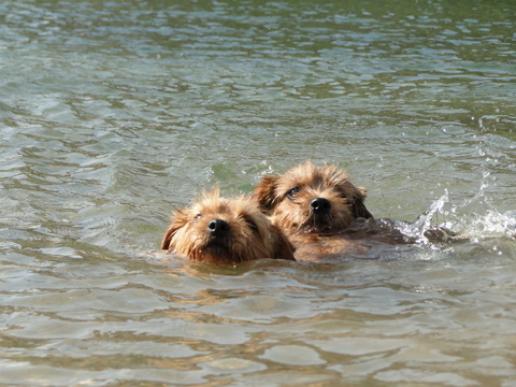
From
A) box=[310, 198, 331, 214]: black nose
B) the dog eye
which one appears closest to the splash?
box=[310, 198, 331, 214]: black nose

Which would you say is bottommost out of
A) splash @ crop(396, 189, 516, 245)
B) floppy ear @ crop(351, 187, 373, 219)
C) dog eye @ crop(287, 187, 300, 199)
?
splash @ crop(396, 189, 516, 245)

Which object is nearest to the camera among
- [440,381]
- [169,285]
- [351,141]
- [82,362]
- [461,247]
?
[440,381]

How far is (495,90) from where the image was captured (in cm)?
1495

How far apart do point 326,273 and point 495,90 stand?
8.49 m

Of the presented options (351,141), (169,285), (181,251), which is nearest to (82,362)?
(169,285)

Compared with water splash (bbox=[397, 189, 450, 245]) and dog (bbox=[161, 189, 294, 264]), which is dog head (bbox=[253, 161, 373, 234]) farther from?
dog (bbox=[161, 189, 294, 264])

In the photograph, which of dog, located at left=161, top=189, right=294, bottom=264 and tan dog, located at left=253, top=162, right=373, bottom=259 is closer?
dog, located at left=161, top=189, right=294, bottom=264

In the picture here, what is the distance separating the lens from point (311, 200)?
813 cm

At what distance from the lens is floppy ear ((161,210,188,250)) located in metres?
7.51

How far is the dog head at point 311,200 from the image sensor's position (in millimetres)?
8211

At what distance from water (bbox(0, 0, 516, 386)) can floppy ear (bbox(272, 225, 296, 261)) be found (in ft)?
0.56

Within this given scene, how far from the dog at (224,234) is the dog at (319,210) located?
371 mm

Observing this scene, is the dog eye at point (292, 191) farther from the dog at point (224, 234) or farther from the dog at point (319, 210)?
the dog at point (224, 234)

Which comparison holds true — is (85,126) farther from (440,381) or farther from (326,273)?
(440,381)
